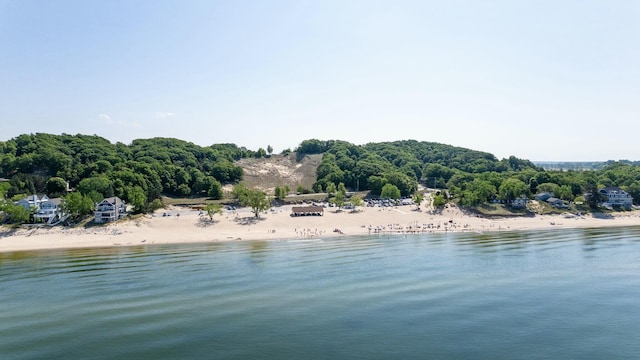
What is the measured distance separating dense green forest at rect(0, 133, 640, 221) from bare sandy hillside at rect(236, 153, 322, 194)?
5.77m

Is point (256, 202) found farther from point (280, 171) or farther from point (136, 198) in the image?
point (280, 171)

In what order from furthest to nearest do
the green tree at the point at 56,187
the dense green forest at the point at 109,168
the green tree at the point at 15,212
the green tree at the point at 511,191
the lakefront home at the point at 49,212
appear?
the green tree at the point at 511,191 → the green tree at the point at 56,187 → the dense green forest at the point at 109,168 → the lakefront home at the point at 49,212 → the green tree at the point at 15,212

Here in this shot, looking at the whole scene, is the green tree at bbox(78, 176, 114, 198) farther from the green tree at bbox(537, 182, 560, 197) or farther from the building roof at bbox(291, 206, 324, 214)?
the green tree at bbox(537, 182, 560, 197)

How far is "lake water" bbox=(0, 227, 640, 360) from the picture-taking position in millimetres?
24328

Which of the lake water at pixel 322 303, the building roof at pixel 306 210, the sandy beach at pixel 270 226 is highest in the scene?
the building roof at pixel 306 210

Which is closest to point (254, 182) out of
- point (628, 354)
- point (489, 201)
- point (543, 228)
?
point (489, 201)

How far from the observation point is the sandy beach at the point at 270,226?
58781 mm

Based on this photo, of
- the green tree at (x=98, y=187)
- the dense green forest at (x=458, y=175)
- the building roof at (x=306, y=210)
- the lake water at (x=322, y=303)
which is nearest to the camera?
the lake water at (x=322, y=303)

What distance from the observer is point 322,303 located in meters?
31.5

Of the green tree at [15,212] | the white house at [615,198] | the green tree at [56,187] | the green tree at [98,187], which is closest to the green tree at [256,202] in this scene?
the green tree at [98,187]

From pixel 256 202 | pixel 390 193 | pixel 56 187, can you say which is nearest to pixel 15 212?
pixel 56 187

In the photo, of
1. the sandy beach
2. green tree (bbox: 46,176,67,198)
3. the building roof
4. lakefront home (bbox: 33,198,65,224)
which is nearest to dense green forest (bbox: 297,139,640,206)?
the sandy beach

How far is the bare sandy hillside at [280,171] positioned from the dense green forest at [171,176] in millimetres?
5771

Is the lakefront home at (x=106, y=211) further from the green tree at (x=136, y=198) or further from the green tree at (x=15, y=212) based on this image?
the green tree at (x=15, y=212)
